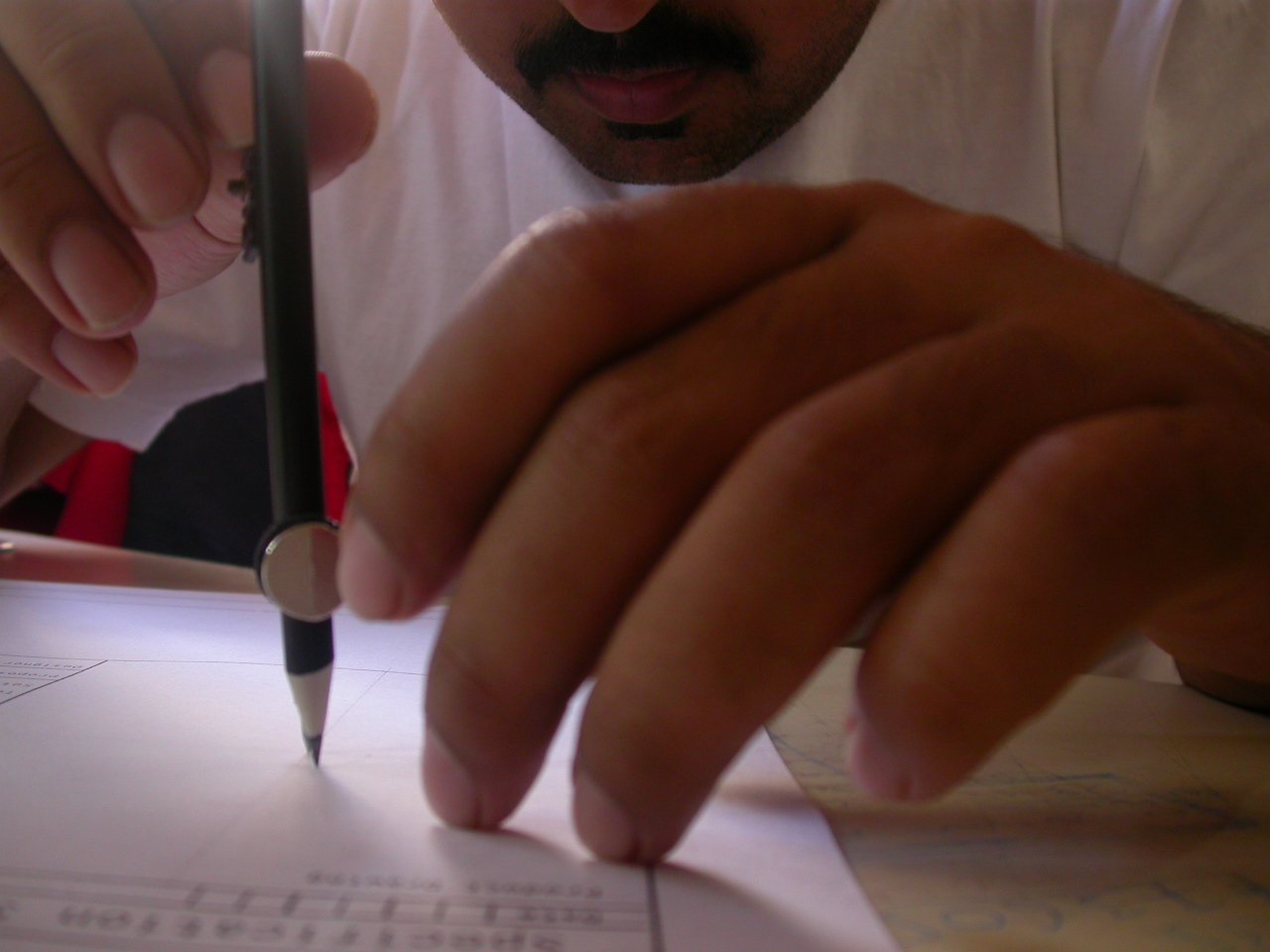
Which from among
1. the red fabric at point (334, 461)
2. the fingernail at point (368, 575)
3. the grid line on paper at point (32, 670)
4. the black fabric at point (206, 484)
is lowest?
Answer: the black fabric at point (206, 484)

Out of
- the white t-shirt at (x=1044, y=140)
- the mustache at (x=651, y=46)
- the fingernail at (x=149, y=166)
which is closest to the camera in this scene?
the fingernail at (x=149, y=166)

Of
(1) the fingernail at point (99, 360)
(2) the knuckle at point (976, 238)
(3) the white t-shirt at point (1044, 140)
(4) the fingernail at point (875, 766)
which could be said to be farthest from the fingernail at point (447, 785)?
(3) the white t-shirt at point (1044, 140)

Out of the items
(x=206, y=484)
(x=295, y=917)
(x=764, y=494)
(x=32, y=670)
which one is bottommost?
(x=206, y=484)

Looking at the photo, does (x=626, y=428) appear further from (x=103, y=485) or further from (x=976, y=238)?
(x=103, y=485)

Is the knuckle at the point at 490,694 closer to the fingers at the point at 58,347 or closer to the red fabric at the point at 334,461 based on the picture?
the fingers at the point at 58,347

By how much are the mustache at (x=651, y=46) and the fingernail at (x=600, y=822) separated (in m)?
0.59

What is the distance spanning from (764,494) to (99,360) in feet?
1.39

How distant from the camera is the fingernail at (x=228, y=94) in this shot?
1.43ft

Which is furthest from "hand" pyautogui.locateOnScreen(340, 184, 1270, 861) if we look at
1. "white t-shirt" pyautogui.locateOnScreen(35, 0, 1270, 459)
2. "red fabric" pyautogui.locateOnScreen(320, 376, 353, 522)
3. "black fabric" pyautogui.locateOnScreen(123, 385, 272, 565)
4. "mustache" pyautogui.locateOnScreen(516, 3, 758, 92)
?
"black fabric" pyautogui.locateOnScreen(123, 385, 272, 565)

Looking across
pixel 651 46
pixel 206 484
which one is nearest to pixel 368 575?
pixel 651 46

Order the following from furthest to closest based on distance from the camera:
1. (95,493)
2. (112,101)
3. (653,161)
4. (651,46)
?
1. (95,493)
2. (653,161)
3. (651,46)
4. (112,101)

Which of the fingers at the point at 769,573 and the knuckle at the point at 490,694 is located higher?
the fingers at the point at 769,573

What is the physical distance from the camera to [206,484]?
1.25 m

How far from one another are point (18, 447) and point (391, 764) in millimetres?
886
